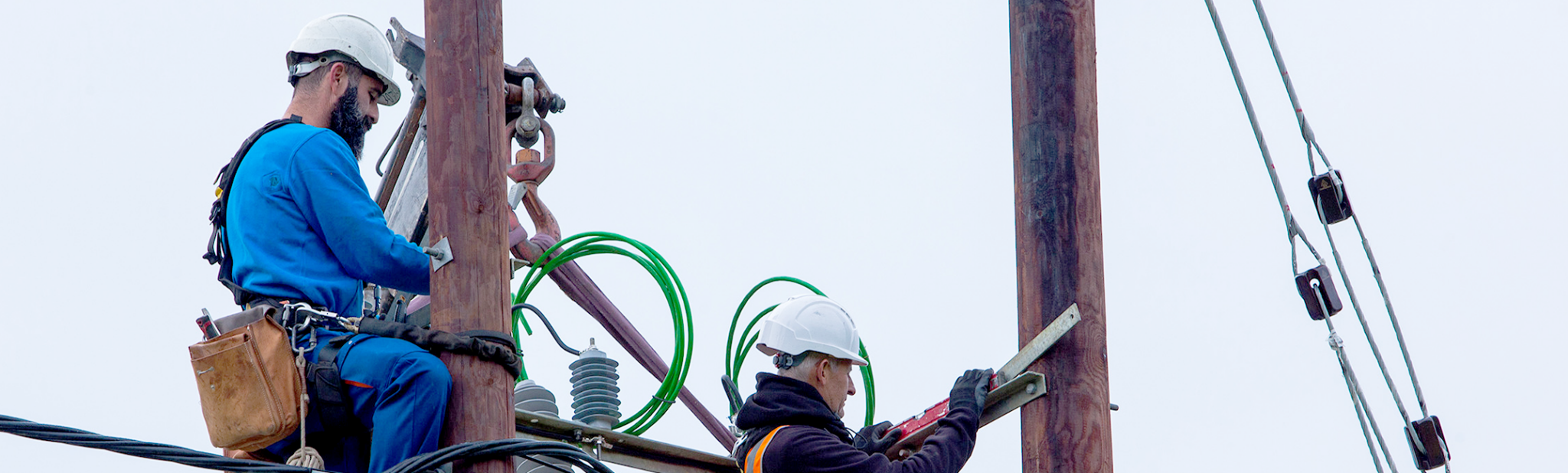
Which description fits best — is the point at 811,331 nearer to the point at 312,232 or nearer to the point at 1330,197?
the point at 312,232

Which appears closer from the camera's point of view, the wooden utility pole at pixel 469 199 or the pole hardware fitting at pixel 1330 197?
the wooden utility pole at pixel 469 199

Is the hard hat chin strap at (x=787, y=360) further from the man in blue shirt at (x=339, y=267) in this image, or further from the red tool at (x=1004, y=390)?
the man in blue shirt at (x=339, y=267)

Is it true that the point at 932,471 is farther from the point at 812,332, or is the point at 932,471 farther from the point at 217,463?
the point at 217,463

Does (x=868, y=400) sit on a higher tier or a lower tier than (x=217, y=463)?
higher

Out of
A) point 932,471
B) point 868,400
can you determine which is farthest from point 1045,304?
point 868,400

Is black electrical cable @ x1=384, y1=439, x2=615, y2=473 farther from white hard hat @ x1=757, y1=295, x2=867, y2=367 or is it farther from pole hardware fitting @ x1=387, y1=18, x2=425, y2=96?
pole hardware fitting @ x1=387, y1=18, x2=425, y2=96

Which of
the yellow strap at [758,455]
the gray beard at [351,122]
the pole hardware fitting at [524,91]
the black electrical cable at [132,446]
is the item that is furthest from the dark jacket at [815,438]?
the black electrical cable at [132,446]

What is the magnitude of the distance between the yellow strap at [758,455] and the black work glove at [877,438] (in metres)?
0.50

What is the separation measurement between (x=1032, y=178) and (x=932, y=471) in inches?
40.5

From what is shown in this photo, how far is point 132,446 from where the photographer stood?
170 inches

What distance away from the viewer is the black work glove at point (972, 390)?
6.06 meters

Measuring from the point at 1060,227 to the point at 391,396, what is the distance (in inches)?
89.0

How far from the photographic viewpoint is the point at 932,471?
5.82m

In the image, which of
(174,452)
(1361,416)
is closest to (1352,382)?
(1361,416)
